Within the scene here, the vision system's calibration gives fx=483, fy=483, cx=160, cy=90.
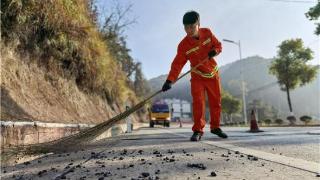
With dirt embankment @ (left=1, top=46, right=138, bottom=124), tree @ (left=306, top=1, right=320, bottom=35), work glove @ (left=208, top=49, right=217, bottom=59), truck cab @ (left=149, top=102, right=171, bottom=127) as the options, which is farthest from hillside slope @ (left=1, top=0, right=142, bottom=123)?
truck cab @ (left=149, top=102, right=171, bottom=127)

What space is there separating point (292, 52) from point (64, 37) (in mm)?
37130

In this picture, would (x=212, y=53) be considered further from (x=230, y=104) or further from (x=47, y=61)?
(x=230, y=104)

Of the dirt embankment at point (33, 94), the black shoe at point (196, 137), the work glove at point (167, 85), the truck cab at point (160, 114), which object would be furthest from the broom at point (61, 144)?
the truck cab at point (160, 114)

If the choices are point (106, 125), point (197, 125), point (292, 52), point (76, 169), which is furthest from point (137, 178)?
point (292, 52)

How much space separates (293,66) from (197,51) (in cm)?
3945

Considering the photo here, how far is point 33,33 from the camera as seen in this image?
443 inches

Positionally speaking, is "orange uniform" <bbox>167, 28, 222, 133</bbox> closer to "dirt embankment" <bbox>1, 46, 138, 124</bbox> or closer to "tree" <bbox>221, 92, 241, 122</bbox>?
"dirt embankment" <bbox>1, 46, 138, 124</bbox>

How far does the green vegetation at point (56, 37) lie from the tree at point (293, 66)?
3087 cm

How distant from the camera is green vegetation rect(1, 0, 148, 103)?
9930 millimetres

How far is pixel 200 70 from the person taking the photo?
7.99 m

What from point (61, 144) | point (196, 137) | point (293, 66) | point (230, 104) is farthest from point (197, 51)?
point (230, 104)

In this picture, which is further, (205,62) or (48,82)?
(48,82)

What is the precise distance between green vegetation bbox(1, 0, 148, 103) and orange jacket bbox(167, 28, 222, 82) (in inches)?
141

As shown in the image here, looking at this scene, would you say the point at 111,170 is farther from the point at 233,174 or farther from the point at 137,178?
the point at 233,174
